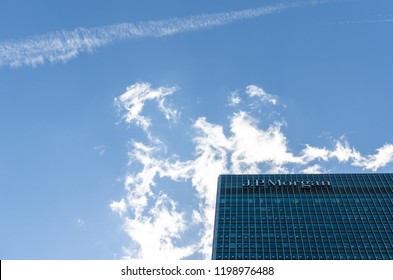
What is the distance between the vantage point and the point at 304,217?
13938cm

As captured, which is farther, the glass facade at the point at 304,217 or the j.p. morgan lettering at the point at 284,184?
the j.p. morgan lettering at the point at 284,184

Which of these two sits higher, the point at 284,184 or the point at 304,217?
the point at 284,184

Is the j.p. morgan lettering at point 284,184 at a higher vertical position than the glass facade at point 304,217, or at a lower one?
higher

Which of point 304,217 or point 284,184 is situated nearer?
point 304,217

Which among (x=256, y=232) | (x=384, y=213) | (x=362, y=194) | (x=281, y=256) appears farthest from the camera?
(x=362, y=194)

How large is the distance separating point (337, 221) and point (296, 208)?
514 inches

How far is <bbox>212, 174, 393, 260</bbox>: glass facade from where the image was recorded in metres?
125

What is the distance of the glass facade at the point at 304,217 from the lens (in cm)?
12531

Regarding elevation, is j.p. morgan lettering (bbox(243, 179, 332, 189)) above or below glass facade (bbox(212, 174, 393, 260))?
above

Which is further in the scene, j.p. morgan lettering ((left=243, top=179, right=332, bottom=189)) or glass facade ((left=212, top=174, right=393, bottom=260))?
j.p. morgan lettering ((left=243, top=179, right=332, bottom=189))

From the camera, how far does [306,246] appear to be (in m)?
127
